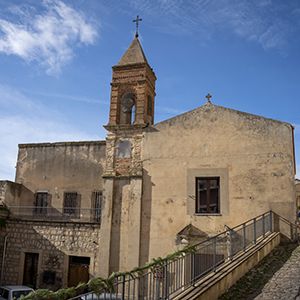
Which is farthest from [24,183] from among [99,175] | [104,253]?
[104,253]

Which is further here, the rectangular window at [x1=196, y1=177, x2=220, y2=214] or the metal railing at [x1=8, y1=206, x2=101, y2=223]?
the metal railing at [x1=8, y1=206, x2=101, y2=223]

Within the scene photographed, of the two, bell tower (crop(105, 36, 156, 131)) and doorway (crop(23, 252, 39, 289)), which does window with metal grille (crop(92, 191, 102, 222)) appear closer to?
doorway (crop(23, 252, 39, 289))

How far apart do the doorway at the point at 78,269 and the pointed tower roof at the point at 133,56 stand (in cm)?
989

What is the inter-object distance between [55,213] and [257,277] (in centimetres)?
1427

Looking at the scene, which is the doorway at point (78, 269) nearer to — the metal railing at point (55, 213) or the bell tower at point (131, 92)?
the metal railing at point (55, 213)

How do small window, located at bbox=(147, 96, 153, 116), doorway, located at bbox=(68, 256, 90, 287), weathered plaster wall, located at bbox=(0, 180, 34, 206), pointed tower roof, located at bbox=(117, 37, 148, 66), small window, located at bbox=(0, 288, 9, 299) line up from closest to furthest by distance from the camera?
small window, located at bbox=(0, 288, 9, 299), doorway, located at bbox=(68, 256, 90, 287), pointed tower roof, located at bbox=(117, 37, 148, 66), small window, located at bbox=(147, 96, 153, 116), weathered plaster wall, located at bbox=(0, 180, 34, 206)

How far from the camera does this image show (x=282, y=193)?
568 inches

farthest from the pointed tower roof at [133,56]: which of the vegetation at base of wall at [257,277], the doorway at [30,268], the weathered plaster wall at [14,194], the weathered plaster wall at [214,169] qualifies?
the doorway at [30,268]

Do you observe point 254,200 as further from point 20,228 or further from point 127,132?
point 20,228

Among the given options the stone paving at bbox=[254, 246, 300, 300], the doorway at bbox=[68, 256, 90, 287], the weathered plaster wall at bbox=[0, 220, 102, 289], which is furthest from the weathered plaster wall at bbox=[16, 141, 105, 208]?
the stone paving at bbox=[254, 246, 300, 300]

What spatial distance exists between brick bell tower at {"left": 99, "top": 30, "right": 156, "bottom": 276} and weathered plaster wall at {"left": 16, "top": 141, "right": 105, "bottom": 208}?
387 centimetres

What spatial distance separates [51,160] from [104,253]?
826 cm

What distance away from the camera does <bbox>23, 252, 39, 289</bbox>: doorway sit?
19.0m

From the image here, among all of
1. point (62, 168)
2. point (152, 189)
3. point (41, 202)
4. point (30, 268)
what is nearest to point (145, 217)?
point (152, 189)
